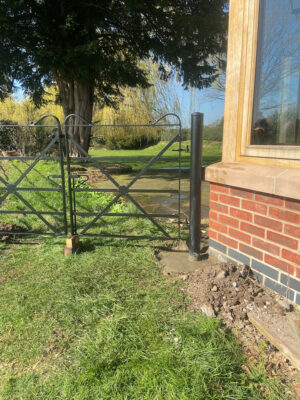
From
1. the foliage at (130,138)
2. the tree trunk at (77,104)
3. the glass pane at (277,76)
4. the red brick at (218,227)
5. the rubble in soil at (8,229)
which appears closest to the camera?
the glass pane at (277,76)

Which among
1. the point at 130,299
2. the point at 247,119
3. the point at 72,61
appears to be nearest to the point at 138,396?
the point at 130,299

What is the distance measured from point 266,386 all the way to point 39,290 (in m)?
1.85

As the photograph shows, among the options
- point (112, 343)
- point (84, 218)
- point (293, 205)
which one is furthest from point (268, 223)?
point (84, 218)

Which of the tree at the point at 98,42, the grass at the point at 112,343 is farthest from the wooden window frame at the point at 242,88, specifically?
the tree at the point at 98,42

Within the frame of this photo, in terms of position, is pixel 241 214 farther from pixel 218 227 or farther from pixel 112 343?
pixel 112 343

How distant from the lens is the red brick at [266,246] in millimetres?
2244

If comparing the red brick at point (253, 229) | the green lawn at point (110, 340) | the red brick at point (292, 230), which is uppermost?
the red brick at point (292, 230)

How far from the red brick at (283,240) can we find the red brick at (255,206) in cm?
18

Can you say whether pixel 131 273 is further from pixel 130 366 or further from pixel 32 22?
pixel 32 22

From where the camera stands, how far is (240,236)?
2602mm

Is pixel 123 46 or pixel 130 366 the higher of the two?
pixel 123 46

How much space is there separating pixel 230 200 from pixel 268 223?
457 millimetres

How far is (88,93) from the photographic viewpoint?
11789 millimetres

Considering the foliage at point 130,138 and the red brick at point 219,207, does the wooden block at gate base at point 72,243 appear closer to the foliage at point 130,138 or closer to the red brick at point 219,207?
the red brick at point 219,207
